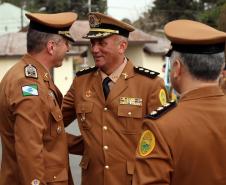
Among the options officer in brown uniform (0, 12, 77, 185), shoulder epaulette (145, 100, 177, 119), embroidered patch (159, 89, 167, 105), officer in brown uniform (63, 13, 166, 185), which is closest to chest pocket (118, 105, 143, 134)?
officer in brown uniform (63, 13, 166, 185)

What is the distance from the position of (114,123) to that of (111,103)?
15 cm

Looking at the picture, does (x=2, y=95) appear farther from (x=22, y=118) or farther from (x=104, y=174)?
(x=104, y=174)

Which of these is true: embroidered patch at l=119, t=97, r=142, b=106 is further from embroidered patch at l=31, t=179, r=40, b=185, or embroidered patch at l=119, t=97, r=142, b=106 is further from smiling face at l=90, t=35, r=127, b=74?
embroidered patch at l=31, t=179, r=40, b=185

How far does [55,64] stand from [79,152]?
716 mm

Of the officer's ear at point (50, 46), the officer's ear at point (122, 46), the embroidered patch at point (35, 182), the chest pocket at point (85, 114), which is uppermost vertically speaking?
the officer's ear at point (50, 46)

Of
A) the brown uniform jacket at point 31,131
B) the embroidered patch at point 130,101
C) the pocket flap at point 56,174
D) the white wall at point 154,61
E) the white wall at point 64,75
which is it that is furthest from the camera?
the white wall at point 154,61

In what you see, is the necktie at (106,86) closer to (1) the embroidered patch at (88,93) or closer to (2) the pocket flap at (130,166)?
(1) the embroidered patch at (88,93)

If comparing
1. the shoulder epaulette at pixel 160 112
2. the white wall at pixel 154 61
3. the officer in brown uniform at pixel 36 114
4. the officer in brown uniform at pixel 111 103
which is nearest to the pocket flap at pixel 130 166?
the officer in brown uniform at pixel 111 103

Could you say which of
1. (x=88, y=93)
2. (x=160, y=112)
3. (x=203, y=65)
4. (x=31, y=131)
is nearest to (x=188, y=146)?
(x=160, y=112)

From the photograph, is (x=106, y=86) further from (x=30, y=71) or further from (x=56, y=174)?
(x=56, y=174)

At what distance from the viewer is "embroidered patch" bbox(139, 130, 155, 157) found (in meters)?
2.39

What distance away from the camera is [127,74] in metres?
4.00

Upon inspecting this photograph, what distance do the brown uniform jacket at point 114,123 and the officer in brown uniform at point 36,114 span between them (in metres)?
0.20

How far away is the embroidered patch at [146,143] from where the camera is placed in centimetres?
239
